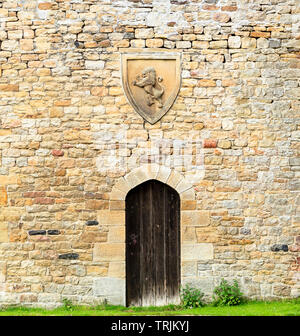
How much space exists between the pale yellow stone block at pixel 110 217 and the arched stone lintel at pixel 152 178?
22 cm

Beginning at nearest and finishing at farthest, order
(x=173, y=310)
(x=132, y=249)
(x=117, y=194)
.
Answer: (x=173, y=310) → (x=117, y=194) → (x=132, y=249)

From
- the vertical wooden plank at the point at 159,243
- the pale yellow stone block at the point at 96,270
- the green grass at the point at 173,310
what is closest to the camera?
the green grass at the point at 173,310

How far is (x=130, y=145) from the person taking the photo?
7.23 meters

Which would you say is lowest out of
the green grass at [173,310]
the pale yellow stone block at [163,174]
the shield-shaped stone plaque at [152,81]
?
the green grass at [173,310]

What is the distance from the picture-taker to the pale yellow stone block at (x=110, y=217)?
23.4 feet

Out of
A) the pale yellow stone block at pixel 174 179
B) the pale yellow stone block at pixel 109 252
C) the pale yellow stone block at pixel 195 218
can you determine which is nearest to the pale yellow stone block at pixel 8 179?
the pale yellow stone block at pixel 109 252

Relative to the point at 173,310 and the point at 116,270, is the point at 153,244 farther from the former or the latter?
the point at 173,310

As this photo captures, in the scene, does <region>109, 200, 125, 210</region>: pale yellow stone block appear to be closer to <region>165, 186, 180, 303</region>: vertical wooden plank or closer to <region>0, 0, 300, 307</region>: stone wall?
<region>0, 0, 300, 307</region>: stone wall

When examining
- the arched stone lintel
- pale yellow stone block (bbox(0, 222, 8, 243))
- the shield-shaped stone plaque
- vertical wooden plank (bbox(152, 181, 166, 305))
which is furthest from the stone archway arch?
pale yellow stone block (bbox(0, 222, 8, 243))

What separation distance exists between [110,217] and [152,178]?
2.76 feet

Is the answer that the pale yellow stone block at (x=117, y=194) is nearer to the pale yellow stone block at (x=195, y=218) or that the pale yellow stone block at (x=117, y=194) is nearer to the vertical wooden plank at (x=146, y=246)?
the vertical wooden plank at (x=146, y=246)

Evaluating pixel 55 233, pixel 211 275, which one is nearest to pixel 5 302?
pixel 55 233

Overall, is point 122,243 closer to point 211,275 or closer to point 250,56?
point 211,275

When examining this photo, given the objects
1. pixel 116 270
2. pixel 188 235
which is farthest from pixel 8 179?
pixel 188 235
